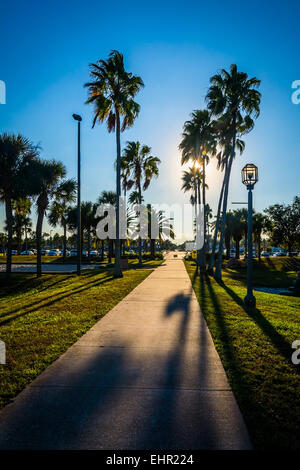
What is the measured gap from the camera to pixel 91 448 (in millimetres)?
2340

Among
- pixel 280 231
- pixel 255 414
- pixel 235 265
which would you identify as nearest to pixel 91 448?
pixel 255 414

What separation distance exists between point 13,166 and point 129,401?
53.1 ft

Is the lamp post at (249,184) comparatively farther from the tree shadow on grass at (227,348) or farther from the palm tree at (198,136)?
the palm tree at (198,136)

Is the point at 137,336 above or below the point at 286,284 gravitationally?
above

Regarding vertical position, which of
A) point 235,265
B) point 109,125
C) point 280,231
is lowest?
point 235,265

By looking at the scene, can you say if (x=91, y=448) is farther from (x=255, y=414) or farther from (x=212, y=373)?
(x=212, y=373)

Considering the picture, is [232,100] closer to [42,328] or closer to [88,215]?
[42,328]

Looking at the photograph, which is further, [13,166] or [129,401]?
[13,166]

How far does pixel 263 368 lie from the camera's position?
3.95 meters

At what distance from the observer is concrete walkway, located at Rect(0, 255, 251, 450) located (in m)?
2.44

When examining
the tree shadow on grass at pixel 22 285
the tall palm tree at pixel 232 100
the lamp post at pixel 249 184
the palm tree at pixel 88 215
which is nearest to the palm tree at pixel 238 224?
the palm tree at pixel 88 215

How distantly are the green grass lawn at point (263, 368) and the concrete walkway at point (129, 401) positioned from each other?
0.62 feet

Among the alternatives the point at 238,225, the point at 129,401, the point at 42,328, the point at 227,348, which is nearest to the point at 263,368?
the point at 227,348
